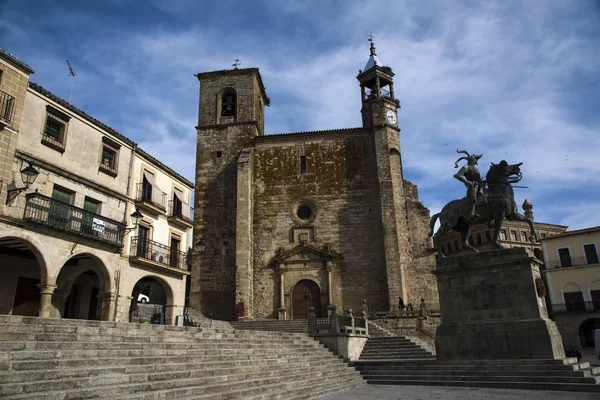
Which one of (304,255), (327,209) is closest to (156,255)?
(304,255)

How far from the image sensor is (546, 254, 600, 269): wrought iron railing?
94.8ft

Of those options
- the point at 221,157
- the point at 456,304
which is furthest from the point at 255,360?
the point at 221,157

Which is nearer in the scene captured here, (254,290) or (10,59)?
(10,59)

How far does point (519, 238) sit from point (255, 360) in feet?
132

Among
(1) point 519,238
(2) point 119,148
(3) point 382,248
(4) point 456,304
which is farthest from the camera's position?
(1) point 519,238

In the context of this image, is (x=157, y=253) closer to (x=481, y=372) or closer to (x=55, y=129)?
(x=55, y=129)

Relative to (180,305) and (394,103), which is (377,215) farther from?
(180,305)

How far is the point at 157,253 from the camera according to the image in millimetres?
17094

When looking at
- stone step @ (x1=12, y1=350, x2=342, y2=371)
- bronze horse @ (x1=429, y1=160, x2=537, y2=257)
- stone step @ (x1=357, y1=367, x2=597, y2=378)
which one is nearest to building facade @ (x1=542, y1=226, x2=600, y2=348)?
bronze horse @ (x1=429, y1=160, x2=537, y2=257)

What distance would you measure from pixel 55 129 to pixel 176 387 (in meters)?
10.6

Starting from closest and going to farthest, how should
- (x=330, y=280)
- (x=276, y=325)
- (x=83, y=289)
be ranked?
1. (x=83, y=289)
2. (x=276, y=325)
3. (x=330, y=280)

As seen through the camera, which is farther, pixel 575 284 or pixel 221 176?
pixel 575 284

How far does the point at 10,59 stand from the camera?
39.4 ft

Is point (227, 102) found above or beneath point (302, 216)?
above
